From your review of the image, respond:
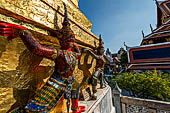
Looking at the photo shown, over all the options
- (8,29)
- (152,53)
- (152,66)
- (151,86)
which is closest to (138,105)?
(151,86)

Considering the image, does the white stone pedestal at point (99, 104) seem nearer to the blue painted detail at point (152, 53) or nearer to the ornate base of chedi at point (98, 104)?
the ornate base of chedi at point (98, 104)

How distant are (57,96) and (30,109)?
35 cm

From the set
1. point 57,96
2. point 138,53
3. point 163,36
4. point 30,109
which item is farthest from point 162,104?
point 163,36

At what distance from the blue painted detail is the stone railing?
9.38 metres

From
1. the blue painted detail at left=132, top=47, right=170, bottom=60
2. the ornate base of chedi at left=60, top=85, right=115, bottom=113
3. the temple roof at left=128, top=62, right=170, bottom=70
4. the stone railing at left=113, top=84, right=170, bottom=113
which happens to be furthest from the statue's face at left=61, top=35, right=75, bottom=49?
the blue painted detail at left=132, top=47, right=170, bottom=60

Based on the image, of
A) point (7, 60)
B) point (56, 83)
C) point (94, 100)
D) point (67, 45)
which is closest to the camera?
point (7, 60)

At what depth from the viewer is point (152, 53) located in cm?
1070

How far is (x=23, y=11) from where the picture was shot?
1.13 m

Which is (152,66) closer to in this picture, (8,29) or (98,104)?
(98,104)

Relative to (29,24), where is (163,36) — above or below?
above

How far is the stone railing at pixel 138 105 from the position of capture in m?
3.11

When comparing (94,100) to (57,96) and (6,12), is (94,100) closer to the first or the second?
(57,96)

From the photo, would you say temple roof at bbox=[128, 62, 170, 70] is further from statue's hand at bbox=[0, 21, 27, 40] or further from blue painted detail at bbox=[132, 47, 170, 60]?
statue's hand at bbox=[0, 21, 27, 40]

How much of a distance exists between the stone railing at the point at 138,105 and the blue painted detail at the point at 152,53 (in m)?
9.38
